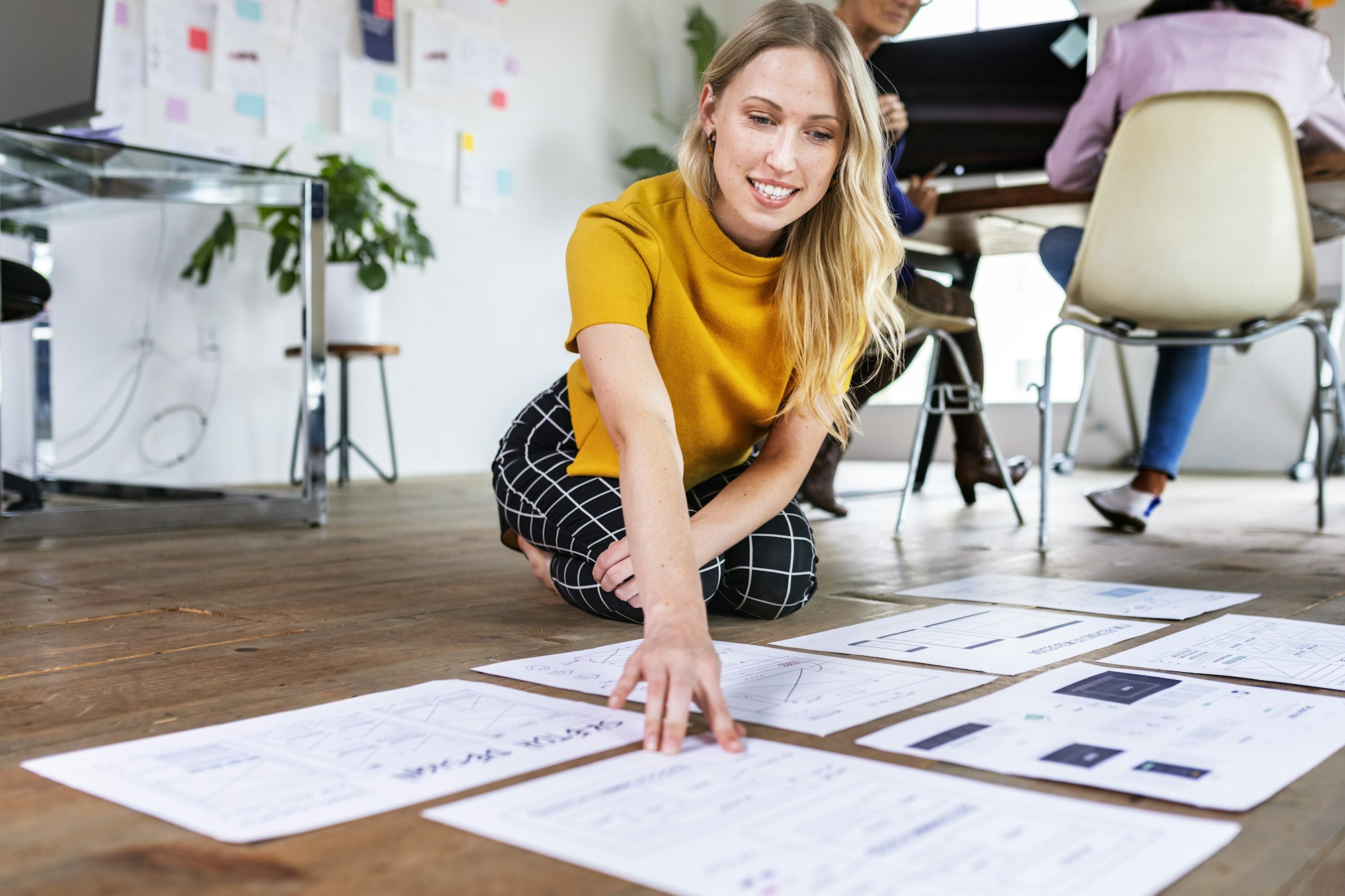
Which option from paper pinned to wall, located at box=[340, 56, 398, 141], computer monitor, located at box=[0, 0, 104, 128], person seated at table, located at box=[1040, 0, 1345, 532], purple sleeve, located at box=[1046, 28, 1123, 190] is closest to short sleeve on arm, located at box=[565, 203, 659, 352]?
person seated at table, located at box=[1040, 0, 1345, 532]

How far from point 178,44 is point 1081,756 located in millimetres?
3476

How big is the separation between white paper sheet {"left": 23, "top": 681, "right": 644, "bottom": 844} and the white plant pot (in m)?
2.82

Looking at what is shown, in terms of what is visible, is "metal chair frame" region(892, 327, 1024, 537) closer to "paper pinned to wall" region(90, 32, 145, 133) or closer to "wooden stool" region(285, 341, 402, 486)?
"wooden stool" region(285, 341, 402, 486)

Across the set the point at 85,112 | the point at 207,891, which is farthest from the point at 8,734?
the point at 85,112

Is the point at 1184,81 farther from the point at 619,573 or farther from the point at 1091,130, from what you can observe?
the point at 619,573

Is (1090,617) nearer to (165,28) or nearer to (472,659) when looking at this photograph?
(472,659)

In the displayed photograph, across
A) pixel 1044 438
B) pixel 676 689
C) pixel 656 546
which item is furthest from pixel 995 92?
pixel 676 689

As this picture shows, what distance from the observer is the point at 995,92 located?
11.1ft

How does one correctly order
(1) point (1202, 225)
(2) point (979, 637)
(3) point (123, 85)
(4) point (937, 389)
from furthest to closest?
(3) point (123, 85), (4) point (937, 389), (1) point (1202, 225), (2) point (979, 637)

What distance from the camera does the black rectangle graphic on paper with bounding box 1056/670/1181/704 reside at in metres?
0.96

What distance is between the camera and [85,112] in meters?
2.27

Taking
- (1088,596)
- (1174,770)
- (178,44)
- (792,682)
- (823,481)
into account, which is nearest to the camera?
(1174,770)

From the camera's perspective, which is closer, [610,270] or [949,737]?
[949,737]

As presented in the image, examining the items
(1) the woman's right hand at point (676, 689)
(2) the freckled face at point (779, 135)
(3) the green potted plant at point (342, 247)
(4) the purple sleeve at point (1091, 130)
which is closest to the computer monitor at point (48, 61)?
(3) the green potted plant at point (342, 247)
